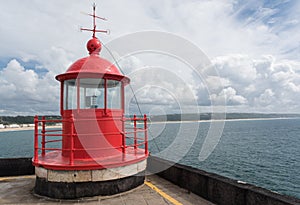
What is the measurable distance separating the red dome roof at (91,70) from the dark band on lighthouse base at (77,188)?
2.41 metres

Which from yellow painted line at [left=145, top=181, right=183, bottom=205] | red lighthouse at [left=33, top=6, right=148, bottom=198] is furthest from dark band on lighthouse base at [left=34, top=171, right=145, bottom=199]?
yellow painted line at [left=145, top=181, right=183, bottom=205]

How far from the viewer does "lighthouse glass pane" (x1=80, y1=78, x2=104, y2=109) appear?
584cm

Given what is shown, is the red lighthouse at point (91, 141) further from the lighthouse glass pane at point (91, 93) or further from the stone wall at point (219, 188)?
A: the stone wall at point (219, 188)

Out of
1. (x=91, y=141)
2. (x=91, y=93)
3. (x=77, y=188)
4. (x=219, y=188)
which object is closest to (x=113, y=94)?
(x=91, y=93)

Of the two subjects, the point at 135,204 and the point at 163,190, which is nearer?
the point at 135,204

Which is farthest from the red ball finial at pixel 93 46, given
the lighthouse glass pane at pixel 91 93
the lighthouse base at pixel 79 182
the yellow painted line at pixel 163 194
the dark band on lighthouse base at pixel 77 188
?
the yellow painted line at pixel 163 194

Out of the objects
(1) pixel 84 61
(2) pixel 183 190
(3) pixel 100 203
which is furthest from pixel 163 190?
(1) pixel 84 61

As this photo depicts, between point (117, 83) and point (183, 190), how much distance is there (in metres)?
3.06

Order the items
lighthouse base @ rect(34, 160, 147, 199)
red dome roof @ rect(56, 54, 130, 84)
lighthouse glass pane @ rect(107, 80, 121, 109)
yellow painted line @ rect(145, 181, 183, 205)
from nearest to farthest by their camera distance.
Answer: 1. yellow painted line @ rect(145, 181, 183, 205)
2. lighthouse base @ rect(34, 160, 147, 199)
3. red dome roof @ rect(56, 54, 130, 84)
4. lighthouse glass pane @ rect(107, 80, 121, 109)

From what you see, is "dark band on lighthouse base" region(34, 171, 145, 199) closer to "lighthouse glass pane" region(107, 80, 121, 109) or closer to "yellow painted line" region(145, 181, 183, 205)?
"yellow painted line" region(145, 181, 183, 205)

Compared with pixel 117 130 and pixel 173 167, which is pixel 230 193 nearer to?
pixel 173 167

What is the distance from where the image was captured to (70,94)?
19.5 feet

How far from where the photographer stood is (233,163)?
21312 millimetres

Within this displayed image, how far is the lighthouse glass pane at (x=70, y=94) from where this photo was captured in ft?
19.1
